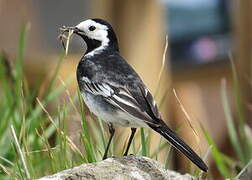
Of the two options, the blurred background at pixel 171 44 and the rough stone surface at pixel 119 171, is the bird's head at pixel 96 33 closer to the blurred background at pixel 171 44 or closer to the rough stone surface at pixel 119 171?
the rough stone surface at pixel 119 171

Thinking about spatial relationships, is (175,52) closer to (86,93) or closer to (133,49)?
(133,49)

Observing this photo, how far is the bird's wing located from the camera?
3.55 metres

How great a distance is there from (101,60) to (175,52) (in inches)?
150

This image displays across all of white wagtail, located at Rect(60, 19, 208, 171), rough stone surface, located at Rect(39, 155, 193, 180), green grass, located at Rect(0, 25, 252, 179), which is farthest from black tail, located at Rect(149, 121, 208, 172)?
green grass, located at Rect(0, 25, 252, 179)

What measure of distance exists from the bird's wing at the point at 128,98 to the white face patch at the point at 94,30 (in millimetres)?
375

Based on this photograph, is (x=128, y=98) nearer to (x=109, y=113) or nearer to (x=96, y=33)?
(x=109, y=113)

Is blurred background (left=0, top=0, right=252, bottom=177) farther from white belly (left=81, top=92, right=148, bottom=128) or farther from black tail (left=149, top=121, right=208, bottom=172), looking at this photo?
black tail (left=149, top=121, right=208, bottom=172)

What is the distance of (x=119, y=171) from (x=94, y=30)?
116cm

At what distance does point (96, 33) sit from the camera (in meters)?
4.17

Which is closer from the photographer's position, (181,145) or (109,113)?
(181,145)

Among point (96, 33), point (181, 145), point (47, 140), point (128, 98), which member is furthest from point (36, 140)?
point (181, 145)

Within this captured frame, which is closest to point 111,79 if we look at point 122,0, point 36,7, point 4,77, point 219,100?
point 4,77

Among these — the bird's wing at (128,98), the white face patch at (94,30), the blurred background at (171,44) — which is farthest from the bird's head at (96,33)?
the blurred background at (171,44)

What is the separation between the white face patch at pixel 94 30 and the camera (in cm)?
413
